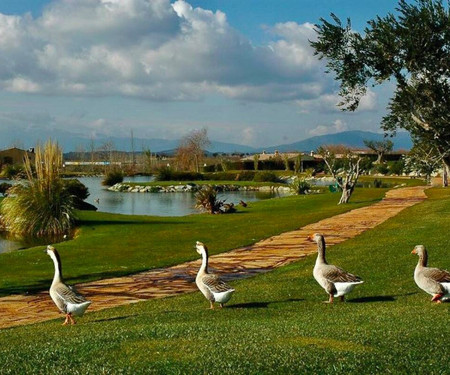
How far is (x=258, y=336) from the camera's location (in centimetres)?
828

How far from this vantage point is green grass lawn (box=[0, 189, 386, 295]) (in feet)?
56.5

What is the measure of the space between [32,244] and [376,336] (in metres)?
20.8

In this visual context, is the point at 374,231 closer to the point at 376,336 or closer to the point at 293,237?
the point at 293,237

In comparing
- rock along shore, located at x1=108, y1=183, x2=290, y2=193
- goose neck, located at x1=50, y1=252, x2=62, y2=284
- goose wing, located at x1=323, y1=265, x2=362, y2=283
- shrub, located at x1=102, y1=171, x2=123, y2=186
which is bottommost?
rock along shore, located at x1=108, y1=183, x2=290, y2=193

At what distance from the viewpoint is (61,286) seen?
10.2 m

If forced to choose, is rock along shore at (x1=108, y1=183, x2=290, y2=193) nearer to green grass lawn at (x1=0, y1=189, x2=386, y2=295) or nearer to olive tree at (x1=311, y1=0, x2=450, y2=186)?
green grass lawn at (x1=0, y1=189, x2=386, y2=295)

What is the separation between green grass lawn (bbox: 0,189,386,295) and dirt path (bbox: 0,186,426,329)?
81 centimetres

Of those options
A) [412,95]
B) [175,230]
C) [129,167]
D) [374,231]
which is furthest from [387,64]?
[129,167]

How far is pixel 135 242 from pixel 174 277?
771 centimetres

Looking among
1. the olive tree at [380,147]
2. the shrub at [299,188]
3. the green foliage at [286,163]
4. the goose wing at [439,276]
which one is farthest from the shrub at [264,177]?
the goose wing at [439,276]

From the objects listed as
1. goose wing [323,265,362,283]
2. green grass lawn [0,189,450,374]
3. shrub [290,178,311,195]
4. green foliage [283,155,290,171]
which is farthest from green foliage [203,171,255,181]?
goose wing [323,265,362,283]

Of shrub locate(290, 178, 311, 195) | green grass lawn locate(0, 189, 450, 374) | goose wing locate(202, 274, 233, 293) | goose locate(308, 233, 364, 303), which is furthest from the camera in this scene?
shrub locate(290, 178, 311, 195)

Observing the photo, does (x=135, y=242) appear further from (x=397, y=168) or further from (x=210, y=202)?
(x=397, y=168)

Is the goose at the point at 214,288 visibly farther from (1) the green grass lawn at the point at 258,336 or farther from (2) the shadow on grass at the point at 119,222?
(2) the shadow on grass at the point at 119,222
